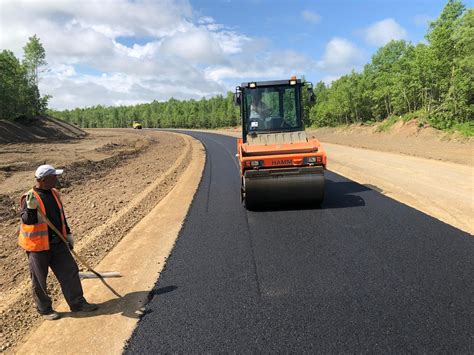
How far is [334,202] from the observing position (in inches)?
380

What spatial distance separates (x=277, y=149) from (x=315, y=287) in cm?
437

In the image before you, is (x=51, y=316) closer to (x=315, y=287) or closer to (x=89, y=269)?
(x=89, y=269)

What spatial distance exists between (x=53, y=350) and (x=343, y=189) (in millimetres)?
9067

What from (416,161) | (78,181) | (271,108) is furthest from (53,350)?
(416,161)

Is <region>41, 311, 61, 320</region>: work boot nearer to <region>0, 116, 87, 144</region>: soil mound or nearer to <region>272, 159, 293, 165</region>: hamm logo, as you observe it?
<region>272, 159, 293, 165</region>: hamm logo

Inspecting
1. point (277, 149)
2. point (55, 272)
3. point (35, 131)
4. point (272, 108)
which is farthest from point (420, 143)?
point (35, 131)

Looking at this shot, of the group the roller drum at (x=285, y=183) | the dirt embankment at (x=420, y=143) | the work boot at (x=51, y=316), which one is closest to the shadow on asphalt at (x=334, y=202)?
the roller drum at (x=285, y=183)

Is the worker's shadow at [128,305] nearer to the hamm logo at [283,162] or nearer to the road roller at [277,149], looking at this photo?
the road roller at [277,149]

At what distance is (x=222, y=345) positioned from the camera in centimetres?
389

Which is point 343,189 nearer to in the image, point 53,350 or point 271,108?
point 271,108

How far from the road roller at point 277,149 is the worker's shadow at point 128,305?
153 inches

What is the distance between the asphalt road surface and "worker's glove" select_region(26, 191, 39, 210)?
177 centimetres

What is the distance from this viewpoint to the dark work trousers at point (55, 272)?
447 cm

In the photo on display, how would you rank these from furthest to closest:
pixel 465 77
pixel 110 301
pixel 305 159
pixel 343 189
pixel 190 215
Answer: pixel 465 77 → pixel 343 189 → pixel 190 215 → pixel 305 159 → pixel 110 301
